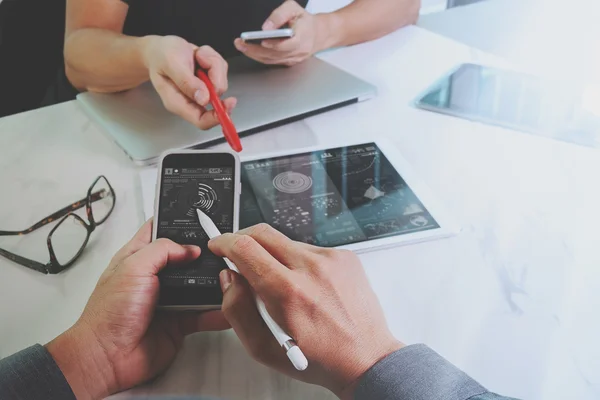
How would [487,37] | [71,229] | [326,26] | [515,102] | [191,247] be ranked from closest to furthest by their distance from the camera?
[191,247]
[71,229]
[515,102]
[326,26]
[487,37]

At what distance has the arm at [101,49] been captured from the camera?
844mm

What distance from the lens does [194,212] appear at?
54 cm

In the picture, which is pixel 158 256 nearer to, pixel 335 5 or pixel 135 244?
pixel 135 244

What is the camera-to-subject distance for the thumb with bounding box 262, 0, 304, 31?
2.87 ft

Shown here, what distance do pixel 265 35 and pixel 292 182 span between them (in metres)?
0.30

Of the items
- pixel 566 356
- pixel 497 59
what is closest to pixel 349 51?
pixel 497 59

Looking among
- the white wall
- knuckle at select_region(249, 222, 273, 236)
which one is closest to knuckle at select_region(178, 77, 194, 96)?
knuckle at select_region(249, 222, 273, 236)

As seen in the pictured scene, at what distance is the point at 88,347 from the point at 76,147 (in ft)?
1.30

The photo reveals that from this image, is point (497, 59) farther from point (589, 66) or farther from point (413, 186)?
point (413, 186)

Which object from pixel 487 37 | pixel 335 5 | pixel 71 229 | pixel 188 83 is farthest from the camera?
pixel 335 5

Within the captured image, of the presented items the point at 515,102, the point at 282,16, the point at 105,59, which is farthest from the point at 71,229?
the point at 515,102

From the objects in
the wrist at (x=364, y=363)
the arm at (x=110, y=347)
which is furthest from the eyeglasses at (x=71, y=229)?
the wrist at (x=364, y=363)

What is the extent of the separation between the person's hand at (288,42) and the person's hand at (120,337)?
0.48m

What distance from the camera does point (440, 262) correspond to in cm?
56
